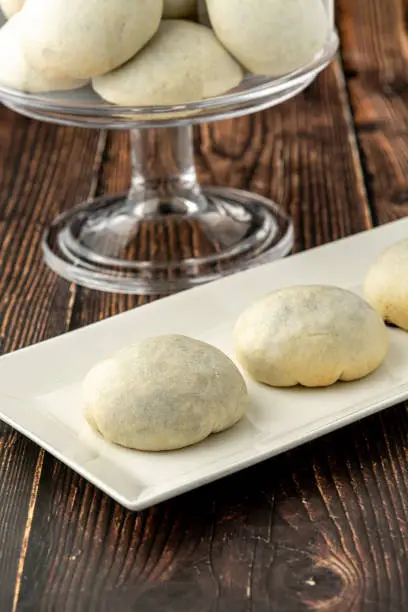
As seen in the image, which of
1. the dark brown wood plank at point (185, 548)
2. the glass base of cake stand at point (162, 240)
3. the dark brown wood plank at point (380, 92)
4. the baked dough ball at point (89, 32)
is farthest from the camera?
the dark brown wood plank at point (380, 92)

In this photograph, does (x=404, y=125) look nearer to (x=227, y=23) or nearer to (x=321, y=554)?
(x=227, y=23)

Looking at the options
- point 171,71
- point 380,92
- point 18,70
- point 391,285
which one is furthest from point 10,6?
point 380,92

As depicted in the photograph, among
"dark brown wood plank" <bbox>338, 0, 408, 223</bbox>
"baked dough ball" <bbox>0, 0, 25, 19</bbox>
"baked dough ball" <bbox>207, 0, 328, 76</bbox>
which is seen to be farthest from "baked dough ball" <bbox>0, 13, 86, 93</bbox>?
"dark brown wood plank" <bbox>338, 0, 408, 223</bbox>

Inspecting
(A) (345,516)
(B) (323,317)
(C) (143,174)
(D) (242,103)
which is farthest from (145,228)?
(A) (345,516)

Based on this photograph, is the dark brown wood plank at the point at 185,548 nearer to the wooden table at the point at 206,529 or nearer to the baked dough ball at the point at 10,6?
the wooden table at the point at 206,529

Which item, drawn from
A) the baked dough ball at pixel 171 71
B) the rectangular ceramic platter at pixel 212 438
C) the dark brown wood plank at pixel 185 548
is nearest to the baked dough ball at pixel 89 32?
the baked dough ball at pixel 171 71

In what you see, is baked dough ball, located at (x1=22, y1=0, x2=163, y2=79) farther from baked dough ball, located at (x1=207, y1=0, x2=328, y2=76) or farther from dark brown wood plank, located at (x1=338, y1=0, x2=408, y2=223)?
dark brown wood plank, located at (x1=338, y1=0, x2=408, y2=223)
